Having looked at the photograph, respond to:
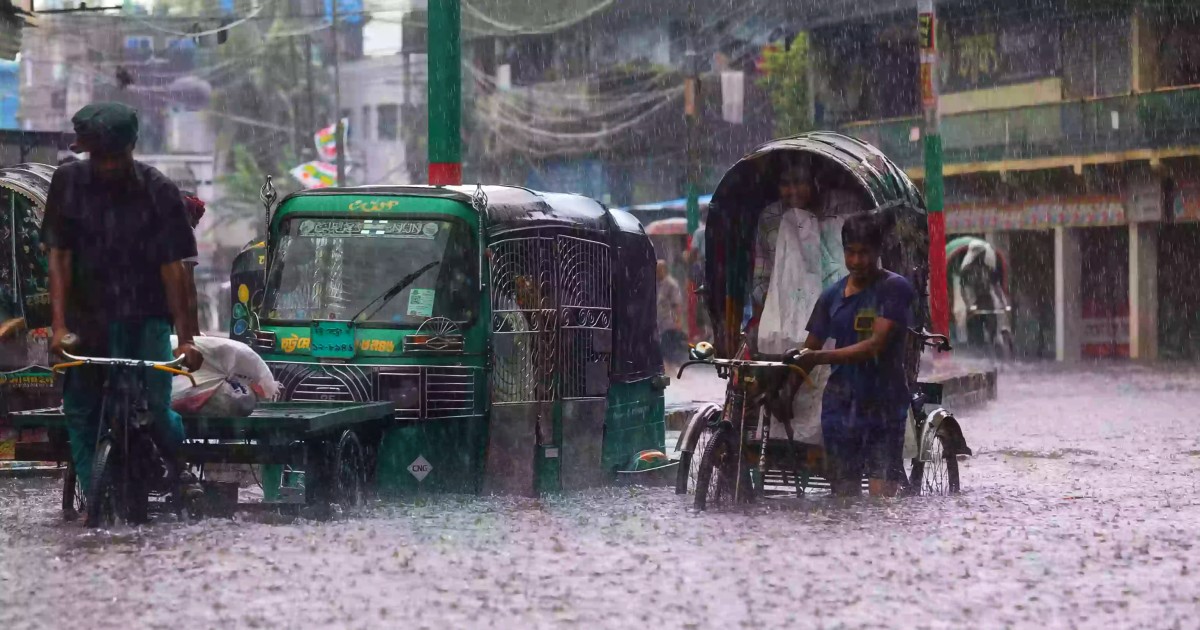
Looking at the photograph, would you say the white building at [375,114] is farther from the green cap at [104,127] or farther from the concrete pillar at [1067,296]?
the green cap at [104,127]

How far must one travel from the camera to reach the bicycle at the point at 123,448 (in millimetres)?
8016

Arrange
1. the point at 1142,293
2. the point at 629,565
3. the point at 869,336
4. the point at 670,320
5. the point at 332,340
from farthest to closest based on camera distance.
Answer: the point at 1142,293, the point at 670,320, the point at 332,340, the point at 869,336, the point at 629,565

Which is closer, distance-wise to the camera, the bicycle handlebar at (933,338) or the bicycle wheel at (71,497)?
the bicycle wheel at (71,497)

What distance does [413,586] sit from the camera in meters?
7.01

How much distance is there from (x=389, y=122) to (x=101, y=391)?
62406mm

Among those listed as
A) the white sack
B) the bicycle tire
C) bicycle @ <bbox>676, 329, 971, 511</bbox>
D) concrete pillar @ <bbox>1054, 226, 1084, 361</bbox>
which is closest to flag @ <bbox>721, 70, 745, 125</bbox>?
concrete pillar @ <bbox>1054, 226, 1084, 361</bbox>

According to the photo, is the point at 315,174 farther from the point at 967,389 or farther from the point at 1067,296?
the point at 967,389

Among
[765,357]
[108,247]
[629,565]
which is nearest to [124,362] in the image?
[108,247]

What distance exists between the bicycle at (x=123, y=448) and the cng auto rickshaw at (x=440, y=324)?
213 cm

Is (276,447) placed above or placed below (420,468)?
above

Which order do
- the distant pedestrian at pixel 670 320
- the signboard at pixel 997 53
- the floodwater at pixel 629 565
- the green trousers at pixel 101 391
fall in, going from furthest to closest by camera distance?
the signboard at pixel 997 53 < the distant pedestrian at pixel 670 320 < the green trousers at pixel 101 391 < the floodwater at pixel 629 565

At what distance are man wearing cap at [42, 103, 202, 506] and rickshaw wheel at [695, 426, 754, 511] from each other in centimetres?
294

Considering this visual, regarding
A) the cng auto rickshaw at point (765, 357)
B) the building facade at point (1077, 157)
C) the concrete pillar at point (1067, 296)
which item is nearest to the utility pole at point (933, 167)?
→ the building facade at point (1077, 157)

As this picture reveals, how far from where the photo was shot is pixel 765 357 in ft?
34.8
